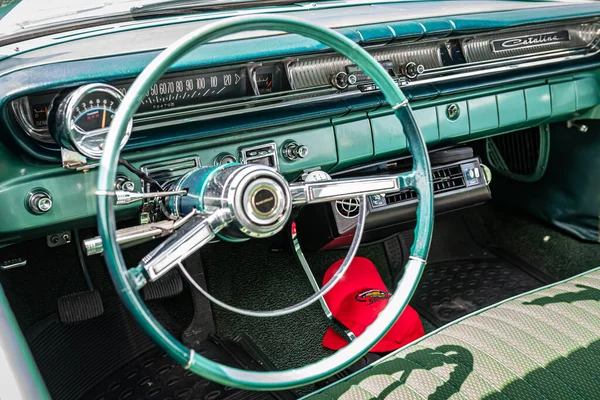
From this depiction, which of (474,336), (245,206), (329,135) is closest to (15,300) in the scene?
(329,135)

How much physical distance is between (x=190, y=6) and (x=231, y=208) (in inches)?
48.4

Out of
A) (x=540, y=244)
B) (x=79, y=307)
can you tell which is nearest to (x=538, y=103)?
(x=540, y=244)

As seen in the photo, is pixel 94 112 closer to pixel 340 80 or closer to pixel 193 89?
pixel 193 89

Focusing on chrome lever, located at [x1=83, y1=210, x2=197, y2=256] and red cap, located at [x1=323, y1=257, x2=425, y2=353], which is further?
red cap, located at [x1=323, y1=257, x2=425, y2=353]

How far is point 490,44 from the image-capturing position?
7.68ft

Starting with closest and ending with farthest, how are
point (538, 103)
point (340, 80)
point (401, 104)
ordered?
point (401, 104) < point (340, 80) < point (538, 103)

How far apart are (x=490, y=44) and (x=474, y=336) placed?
120 cm

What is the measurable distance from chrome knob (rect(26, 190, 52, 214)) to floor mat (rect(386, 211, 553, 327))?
5.78 feet

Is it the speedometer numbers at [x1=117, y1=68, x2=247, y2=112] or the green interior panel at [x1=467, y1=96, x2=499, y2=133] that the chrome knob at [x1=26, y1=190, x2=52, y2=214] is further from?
the green interior panel at [x1=467, y1=96, x2=499, y2=133]

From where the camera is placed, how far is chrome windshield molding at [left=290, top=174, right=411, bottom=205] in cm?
134

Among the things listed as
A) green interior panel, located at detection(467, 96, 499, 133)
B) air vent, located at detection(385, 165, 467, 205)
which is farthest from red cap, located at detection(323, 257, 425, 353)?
green interior panel, located at detection(467, 96, 499, 133)

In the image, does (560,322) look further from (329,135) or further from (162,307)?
(162,307)

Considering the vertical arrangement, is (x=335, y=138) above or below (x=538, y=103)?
above

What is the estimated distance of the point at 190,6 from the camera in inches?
85.7
